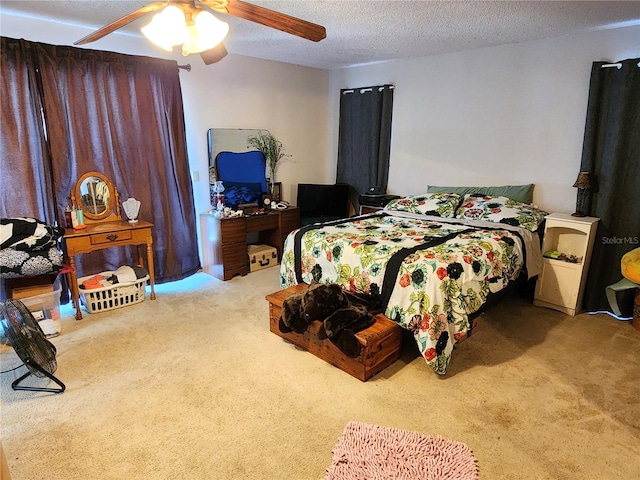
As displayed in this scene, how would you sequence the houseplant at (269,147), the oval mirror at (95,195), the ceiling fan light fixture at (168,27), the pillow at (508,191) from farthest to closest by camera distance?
the houseplant at (269,147), the pillow at (508,191), the oval mirror at (95,195), the ceiling fan light fixture at (168,27)

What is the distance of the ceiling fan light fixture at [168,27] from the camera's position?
1710mm

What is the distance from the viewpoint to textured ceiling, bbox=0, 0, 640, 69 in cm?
278

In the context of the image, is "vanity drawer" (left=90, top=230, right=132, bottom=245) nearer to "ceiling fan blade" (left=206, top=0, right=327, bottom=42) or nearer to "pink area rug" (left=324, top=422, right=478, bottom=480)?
"ceiling fan blade" (left=206, top=0, right=327, bottom=42)

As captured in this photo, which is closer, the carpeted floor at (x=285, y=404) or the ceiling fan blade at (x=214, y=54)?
the carpeted floor at (x=285, y=404)

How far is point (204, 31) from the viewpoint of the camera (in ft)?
5.96

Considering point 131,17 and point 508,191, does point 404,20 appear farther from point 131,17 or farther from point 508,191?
point 131,17

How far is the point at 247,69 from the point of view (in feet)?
14.9

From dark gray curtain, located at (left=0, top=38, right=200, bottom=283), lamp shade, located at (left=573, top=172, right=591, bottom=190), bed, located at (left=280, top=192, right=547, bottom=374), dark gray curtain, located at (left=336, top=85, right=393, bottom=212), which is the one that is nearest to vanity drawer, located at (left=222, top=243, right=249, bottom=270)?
dark gray curtain, located at (left=0, top=38, right=200, bottom=283)

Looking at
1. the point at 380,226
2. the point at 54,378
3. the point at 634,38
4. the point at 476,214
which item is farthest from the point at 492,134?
the point at 54,378

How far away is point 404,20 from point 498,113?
1.47m

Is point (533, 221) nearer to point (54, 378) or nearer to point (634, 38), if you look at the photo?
point (634, 38)

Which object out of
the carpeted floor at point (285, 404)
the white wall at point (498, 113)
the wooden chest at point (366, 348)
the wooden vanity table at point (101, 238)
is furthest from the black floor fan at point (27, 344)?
the white wall at point (498, 113)

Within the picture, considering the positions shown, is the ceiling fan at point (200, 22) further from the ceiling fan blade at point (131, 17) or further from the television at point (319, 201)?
the television at point (319, 201)

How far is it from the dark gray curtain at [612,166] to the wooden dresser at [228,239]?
313cm
